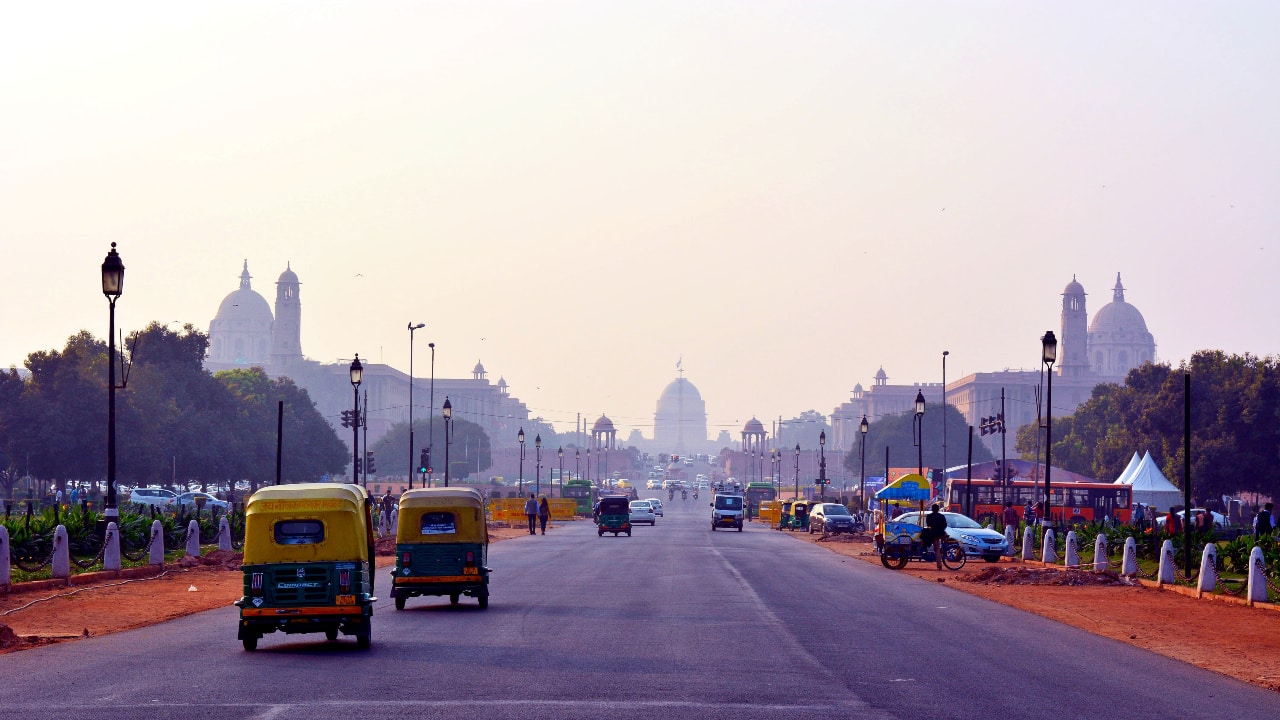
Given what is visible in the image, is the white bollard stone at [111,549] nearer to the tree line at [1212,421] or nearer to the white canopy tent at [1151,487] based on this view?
the white canopy tent at [1151,487]

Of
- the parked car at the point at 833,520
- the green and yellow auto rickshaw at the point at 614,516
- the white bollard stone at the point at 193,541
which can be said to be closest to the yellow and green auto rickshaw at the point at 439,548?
the white bollard stone at the point at 193,541

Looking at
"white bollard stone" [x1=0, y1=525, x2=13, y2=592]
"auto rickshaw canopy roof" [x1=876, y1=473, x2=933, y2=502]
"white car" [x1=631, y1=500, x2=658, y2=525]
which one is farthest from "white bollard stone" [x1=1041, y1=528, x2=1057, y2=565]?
"white car" [x1=631, y1=500, x2=658, y2=525]

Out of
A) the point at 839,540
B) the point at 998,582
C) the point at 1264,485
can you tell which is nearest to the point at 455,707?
the point at 998,582

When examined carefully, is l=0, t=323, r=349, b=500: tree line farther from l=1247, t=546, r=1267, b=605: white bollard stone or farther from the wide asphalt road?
l=1247, t=546, r=1267, b=605: white bollard stone

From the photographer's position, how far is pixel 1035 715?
1193 cm

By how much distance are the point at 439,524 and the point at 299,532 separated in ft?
18.3

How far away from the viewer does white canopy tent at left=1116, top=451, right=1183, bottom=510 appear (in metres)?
75.1

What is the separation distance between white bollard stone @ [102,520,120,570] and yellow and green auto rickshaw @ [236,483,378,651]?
13433 millimetres

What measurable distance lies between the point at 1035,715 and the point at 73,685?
820cm

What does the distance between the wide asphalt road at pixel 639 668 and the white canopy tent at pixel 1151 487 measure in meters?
55.0

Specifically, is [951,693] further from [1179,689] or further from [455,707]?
[455,707]

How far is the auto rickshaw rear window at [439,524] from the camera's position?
846 inches

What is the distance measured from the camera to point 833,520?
61281 millimetres

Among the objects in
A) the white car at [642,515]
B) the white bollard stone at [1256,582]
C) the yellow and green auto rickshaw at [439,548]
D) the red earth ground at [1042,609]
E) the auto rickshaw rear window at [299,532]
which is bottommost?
the white car at [642,515]
